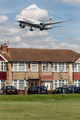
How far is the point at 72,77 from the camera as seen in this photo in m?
55.9

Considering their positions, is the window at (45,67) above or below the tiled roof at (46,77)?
above

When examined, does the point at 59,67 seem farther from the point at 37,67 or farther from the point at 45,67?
the point at 37,67

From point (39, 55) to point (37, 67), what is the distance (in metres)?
2.97

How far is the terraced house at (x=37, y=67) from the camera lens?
52469 mm

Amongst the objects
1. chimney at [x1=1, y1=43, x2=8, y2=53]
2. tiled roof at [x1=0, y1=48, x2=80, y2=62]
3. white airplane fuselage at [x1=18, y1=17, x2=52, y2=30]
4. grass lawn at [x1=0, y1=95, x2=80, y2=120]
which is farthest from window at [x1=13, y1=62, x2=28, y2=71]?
grass lawn at [x1=0, y1=95, x2=80, y2=120]

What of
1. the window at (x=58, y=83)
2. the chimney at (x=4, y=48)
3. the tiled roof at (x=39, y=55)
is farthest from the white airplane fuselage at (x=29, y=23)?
the window at (x=58, y=83)

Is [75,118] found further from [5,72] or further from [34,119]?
[5,72]

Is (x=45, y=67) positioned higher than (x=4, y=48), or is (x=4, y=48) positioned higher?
(x=4, y=48)

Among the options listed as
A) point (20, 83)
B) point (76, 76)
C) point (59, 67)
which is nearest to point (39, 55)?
point (59, 67)

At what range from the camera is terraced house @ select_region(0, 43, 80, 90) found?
52.5m

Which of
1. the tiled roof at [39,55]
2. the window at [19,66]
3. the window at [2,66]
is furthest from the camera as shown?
the tiled roof at [39,55]

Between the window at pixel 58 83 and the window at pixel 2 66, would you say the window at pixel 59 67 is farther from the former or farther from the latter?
the window at pixel 2 66

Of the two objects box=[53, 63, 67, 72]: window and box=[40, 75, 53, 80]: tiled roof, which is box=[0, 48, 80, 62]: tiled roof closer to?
box=[53, 63, 67, 72]: window

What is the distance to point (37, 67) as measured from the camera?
5434 cm
